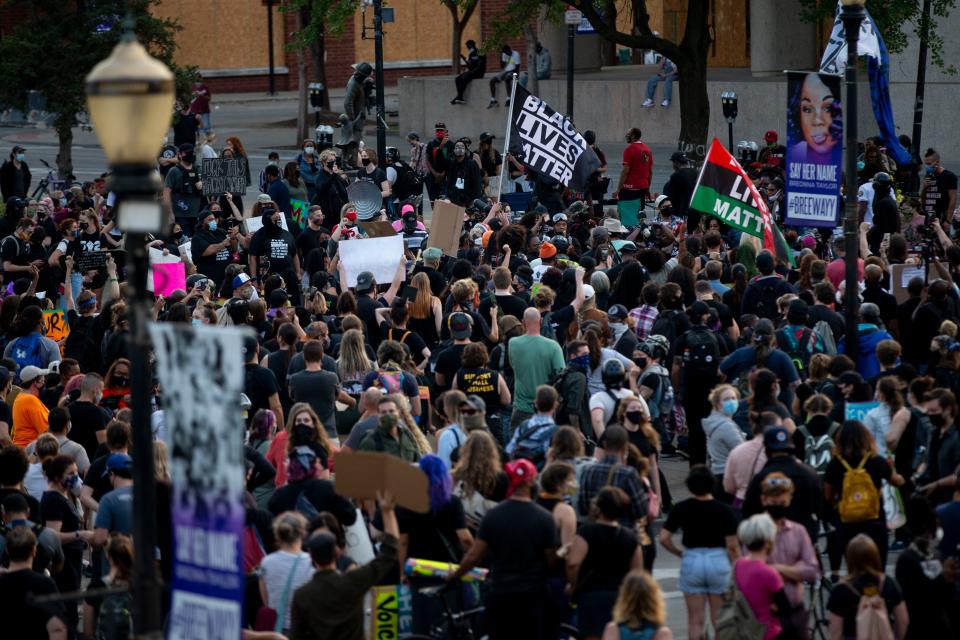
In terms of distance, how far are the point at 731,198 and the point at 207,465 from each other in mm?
10812

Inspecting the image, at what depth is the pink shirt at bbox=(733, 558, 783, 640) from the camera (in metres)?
8.62

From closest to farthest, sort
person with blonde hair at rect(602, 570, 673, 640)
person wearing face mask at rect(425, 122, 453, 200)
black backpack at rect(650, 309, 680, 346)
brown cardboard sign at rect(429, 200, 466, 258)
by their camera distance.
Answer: person with blonde hair at rect(602, 570, 673, 640)
black backpack at rect(650, 309, 680, 346)
brown cardboard sign at rect(429, 200, 466, 258)
person wearing face mask at rect(425, 122, 453, 200)

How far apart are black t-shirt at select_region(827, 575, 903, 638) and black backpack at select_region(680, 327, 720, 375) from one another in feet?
15.8

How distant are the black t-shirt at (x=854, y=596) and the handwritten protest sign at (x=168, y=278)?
33.5 feet

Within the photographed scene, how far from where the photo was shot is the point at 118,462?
404 inches

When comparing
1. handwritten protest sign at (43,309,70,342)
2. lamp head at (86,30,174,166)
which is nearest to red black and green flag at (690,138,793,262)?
handwritten protest sign at (43,309,70,342)

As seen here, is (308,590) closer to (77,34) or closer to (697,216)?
(697,216)

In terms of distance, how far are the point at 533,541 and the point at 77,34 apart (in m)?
24.5

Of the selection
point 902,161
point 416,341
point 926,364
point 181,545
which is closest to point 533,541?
point 181,545

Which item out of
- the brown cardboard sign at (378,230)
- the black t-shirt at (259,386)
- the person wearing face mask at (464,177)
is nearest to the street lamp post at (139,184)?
the black t-shirt at (259,386)

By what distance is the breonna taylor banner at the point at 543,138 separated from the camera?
20.3 metres

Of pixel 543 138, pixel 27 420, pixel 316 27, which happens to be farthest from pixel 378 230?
pixel 316 27

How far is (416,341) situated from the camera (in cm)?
1424

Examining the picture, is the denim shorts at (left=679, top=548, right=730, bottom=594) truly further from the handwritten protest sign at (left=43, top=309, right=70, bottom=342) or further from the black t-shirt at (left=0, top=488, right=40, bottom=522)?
the handwritten protest sign at (left=43, top=309, right=70, bottom=342)
